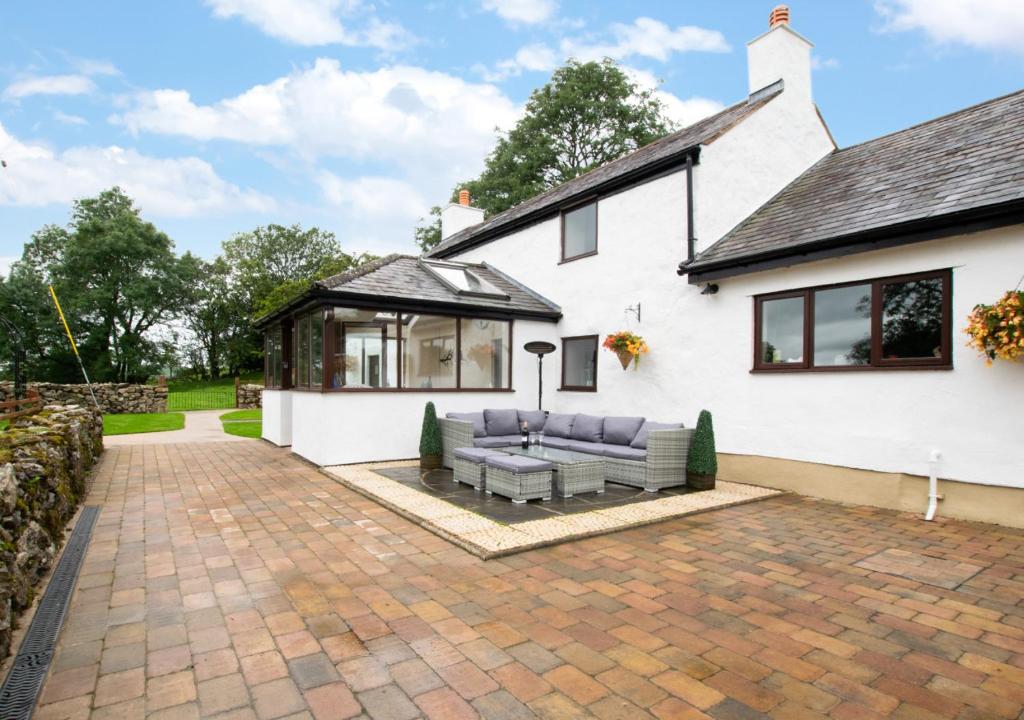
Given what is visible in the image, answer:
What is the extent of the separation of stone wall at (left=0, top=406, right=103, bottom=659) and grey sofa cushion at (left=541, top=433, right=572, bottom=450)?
19.5ft

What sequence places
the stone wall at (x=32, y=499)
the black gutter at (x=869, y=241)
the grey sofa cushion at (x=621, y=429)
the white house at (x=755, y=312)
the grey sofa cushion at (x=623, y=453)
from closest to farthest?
the stone wall at (x=32, y=499)
the black gutter at (x=869, y=241)
the white house at (x=755, y=312)
the grey sofa cushion at (x=623, y=453)
the grey sofa cushion at (x=621, y=429)

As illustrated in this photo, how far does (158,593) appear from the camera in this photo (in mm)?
3705

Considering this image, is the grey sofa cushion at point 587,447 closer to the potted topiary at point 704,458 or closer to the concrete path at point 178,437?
the potted topiary at point 704,458

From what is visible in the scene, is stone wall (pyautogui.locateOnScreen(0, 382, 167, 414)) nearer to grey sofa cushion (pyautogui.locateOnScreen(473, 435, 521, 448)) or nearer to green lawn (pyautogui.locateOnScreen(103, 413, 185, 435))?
green lawn (pyautogui.locateOnScreen(103, 413, 185, 435))

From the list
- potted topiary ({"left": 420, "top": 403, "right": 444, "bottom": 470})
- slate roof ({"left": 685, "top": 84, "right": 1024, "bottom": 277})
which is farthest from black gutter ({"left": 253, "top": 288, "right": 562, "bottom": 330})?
slate roof ({"left": 685, "top": 84, "right": 1024, "bottom": 277})

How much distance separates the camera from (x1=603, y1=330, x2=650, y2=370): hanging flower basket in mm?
9023

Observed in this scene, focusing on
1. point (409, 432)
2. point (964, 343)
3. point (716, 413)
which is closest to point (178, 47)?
point (409, 432)

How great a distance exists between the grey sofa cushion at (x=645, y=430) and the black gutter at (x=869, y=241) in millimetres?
2348

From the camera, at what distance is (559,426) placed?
30.3 ft

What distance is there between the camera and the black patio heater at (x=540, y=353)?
9.77 meters

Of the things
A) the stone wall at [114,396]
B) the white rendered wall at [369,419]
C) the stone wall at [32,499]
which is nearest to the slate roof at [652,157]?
the white rendered wall at [369,419]

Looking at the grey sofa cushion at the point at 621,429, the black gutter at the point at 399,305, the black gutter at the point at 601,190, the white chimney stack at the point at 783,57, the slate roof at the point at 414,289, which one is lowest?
the grey sofa cushion at the point at 621,429

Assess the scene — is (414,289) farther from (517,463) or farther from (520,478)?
(520,478)

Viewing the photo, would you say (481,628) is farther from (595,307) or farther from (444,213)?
(444,213)
